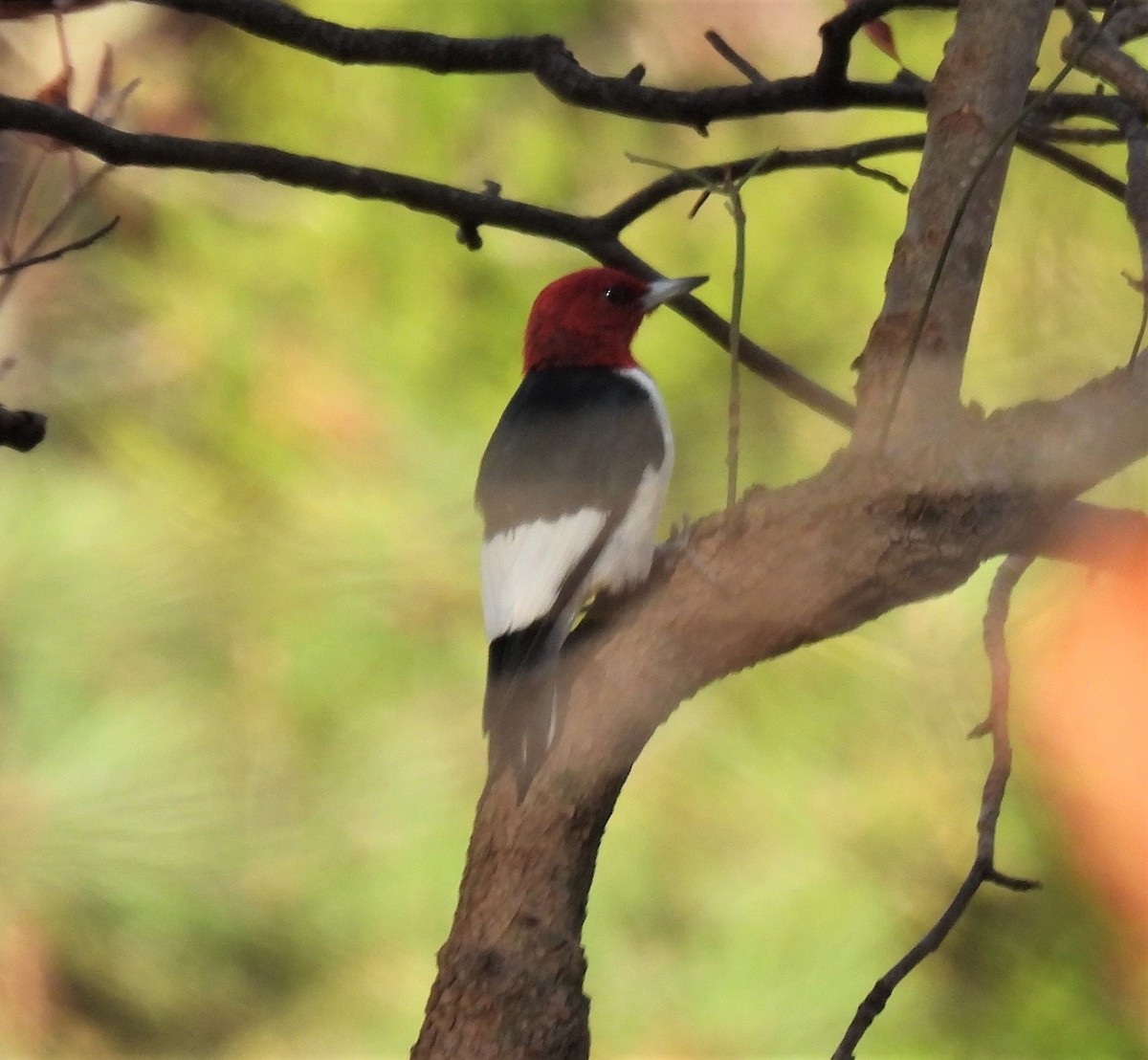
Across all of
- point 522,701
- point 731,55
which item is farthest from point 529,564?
point 731,55

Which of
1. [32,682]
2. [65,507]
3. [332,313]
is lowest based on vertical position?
[32,682]

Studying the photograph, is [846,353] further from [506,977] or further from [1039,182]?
[506,977]

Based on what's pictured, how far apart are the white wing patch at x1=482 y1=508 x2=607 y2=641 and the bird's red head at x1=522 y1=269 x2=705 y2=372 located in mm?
240

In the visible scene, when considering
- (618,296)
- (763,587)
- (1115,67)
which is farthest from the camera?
(618,296)

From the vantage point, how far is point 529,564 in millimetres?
910

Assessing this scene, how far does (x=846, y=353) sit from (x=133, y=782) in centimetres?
74

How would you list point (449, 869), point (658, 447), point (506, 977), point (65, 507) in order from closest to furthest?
point (506, 977) → point (658, 447) → point (449, 869) → point (65, 507)

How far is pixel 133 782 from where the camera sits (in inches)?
48.4

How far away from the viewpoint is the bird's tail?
0.71 meters

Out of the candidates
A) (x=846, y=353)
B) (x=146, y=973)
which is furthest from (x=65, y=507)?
(x=846, y=353)

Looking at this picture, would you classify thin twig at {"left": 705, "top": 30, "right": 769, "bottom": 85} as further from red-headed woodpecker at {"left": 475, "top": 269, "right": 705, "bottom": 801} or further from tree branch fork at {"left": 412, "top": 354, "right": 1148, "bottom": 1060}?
tree branch fork at {"left": 412, "top": 354, "right": 1148, "bottom": 1060}

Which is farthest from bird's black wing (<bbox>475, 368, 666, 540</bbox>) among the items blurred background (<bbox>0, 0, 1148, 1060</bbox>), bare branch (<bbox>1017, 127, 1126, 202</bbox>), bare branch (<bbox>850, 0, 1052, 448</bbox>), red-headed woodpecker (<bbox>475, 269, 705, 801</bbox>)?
bare branch (<bbox>1017, 127, 1126, 202</bbox>)

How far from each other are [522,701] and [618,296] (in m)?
Result: 0.50

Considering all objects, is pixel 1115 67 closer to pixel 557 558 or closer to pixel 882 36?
pixel 882 36
